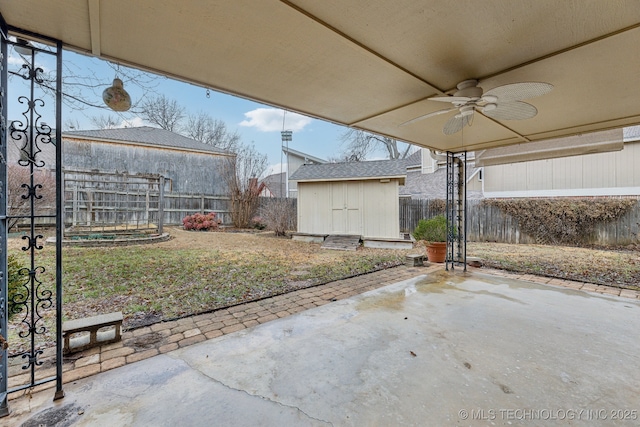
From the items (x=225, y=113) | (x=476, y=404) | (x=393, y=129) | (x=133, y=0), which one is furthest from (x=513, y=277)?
(x=225, y=113)

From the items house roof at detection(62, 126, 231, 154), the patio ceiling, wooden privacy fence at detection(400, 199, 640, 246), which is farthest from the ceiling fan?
house roof at detection(62, 126, 231, 154)

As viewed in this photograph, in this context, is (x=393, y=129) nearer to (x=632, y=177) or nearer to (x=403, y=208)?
(x=403, y=208)

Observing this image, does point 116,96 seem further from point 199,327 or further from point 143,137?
point 143,137

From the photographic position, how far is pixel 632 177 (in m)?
9.05

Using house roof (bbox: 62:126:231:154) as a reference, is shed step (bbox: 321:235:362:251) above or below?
below

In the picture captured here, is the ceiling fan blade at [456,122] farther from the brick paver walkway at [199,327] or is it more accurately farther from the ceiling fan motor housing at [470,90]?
the brick paver walkway at [199,327]

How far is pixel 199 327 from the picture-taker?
107 inches

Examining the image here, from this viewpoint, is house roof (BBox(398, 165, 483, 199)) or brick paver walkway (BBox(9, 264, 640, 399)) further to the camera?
house roof (BBox(398, 165, 483, 199))

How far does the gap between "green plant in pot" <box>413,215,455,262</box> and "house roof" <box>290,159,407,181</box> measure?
3.04 metres

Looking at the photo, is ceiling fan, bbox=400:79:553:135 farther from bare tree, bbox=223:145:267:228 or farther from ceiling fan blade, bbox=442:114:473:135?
bare tree, bbox=223:145:267:228

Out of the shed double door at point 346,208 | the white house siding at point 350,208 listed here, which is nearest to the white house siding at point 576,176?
the white house siding at point 350,208

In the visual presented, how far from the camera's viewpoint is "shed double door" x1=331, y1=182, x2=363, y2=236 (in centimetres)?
939

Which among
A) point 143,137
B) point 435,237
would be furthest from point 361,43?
point 143,137

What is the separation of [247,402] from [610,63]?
368cm
